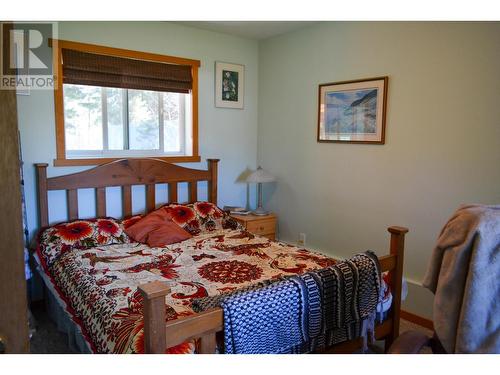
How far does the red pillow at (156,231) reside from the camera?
3004 millimetres

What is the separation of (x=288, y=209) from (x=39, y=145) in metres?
2.30

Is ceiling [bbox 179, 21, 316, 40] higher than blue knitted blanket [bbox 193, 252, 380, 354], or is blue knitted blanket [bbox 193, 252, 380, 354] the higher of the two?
ceiling [bbox 179, 21, 316, 40]

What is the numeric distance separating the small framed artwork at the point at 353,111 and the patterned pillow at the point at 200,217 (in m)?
1.14

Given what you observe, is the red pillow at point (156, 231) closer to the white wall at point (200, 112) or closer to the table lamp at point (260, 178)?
the white wall at point (200, 112)

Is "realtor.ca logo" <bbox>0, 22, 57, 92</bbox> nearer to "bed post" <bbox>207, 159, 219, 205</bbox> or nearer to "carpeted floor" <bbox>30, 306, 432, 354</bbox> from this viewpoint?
"bed post" <bbox>207, 159, 219, 205</bbox>

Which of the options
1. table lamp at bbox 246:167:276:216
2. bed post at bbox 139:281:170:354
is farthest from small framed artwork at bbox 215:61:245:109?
bed post at bbox 139:281:170:354

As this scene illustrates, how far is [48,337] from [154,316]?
1.72 meters

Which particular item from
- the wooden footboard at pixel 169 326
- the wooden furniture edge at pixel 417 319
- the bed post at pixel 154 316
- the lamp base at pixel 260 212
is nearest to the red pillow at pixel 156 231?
the lamp base at pixel 260 212

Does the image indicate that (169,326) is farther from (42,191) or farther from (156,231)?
(42,191)

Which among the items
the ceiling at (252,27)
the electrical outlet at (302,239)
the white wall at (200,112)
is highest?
the ceiling at (252,27)

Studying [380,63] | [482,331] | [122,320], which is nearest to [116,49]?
[380,63]

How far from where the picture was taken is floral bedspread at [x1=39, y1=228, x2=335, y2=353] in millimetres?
1835

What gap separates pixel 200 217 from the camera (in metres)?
3.44
